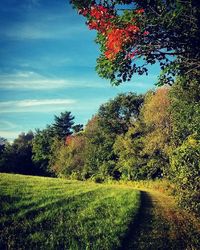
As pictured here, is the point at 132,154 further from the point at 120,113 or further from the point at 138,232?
the point at 138,232

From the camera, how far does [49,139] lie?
92000mm

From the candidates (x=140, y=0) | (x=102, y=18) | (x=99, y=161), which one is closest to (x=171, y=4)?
(x=140, y=0)

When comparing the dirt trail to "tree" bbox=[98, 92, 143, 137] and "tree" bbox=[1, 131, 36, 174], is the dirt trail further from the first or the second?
"tree" bbox=[1, 131, 36, 174]

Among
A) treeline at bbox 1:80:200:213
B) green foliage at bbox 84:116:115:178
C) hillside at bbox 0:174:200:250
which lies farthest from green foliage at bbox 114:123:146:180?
hillside at bbox 0:174:200:250

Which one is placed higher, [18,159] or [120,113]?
[120,113]

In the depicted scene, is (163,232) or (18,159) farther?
(18,159)

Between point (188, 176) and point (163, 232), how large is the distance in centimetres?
754

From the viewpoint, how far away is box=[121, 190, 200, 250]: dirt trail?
12.2 meters

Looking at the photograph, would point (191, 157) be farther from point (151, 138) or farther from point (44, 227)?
point (151, 138)

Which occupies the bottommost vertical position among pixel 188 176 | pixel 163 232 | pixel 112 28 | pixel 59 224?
pixel 163 232

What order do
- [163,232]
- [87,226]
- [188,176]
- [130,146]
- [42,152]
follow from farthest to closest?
[42,152] < [130,146] < [188,176] < [163,232] < [87,226]

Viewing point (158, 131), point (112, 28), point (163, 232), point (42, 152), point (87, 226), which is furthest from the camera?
point (42, 152)

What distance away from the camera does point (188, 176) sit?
829 inches

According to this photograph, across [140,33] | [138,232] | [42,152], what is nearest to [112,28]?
[140,33]
